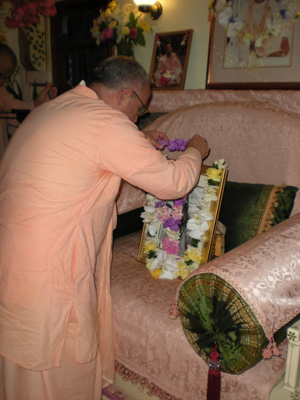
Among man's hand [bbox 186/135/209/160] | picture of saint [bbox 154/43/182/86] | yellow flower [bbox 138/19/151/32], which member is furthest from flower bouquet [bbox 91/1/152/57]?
man's hand [bbox 186/135/209/160]

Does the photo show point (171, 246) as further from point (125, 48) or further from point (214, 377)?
point (125, 48)

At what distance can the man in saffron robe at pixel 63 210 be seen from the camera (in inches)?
47.1

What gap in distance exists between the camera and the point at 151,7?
2.83m

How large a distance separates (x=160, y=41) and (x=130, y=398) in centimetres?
246

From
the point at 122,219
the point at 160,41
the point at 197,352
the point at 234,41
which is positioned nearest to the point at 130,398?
the point at 197,352

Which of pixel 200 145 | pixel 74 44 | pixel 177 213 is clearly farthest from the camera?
pixel 74 44

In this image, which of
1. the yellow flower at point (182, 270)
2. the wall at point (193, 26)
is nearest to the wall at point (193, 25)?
the wall at point (193, 26)

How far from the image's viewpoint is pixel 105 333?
1526 millimetres

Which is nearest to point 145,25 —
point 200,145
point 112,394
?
point 200,145

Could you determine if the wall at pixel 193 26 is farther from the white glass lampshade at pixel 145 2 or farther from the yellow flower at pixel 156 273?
the yellow flower at pixel 156 273

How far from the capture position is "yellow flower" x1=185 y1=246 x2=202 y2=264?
1639mm

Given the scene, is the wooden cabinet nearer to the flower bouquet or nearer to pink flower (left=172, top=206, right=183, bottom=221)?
the flower bouquet

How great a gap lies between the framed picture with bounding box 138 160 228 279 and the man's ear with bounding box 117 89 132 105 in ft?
1.68

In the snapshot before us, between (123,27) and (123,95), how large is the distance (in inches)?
74.8
